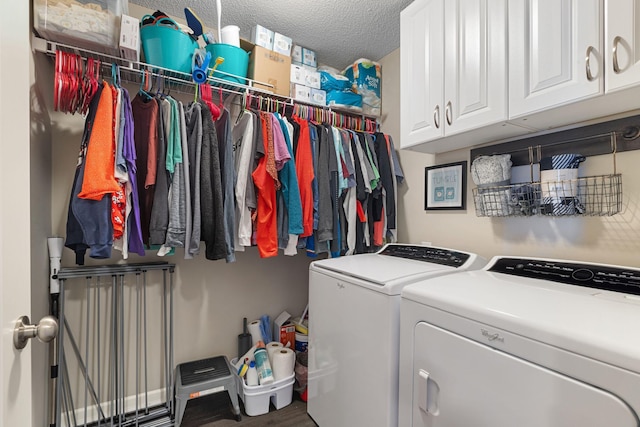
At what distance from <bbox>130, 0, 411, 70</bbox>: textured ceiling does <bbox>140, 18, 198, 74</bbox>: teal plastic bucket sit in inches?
15.8

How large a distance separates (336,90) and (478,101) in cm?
110

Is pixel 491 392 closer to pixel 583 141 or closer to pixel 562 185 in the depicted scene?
pixel 562 185

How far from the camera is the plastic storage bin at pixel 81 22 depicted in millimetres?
1284

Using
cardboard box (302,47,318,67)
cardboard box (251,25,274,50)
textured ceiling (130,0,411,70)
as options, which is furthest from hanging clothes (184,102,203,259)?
cardboard box (302,47,318,67)

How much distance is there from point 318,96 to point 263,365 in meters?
1.89

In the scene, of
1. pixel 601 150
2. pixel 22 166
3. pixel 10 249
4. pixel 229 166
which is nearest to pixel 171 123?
pixel 229 166

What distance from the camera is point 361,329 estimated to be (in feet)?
4.42

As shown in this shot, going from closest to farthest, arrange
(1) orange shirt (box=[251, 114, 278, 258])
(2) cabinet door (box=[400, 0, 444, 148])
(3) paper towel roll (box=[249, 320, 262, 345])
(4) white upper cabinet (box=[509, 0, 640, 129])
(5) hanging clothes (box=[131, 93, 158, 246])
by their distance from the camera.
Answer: (4) white upper cabinet (box=[509, 0, 640, 129]), (5) hanging clothes (box=[131, 93, 158, 246]), (2) cabinet door (box=[400, 0, 444, 148]), (1) orange shirt (box=[251, 114, 278, 258]), (3) paper towel roll (box=[249, 320, 262, 345])

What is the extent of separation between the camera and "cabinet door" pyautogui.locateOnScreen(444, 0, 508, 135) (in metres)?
1.28

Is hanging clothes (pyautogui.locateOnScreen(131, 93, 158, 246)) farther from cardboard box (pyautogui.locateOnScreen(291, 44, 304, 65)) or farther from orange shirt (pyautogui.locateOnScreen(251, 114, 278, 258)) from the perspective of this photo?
cardboard box (pyautogui.locateOnScreen(291, 44, 304, 65))

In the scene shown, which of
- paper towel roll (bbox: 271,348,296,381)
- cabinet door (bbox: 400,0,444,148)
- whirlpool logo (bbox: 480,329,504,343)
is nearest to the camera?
whirlpool logo (bbox: 480,329,504,343)

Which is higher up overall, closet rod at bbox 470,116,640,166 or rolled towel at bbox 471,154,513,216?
closet rod at bbox 470,116,640,166

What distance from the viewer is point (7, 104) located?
569mm

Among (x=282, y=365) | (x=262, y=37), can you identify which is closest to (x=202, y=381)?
(x=282, y=365)
